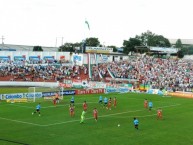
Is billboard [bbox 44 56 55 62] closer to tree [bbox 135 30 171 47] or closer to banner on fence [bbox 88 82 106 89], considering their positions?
banner on fence [bbox 88 82 106 89]

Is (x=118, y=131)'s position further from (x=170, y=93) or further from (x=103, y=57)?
(x=103, y=57)

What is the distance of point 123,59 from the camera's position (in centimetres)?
10088

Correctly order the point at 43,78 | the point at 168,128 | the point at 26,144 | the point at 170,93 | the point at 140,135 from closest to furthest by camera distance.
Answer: the point at 26,144
the point at 140,135
the point at 168,128
the point at 170,93
the point at 43,78

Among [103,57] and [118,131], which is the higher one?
[103,57]

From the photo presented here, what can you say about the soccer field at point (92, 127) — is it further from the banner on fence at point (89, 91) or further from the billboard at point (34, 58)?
the billboard at point (34, 58)

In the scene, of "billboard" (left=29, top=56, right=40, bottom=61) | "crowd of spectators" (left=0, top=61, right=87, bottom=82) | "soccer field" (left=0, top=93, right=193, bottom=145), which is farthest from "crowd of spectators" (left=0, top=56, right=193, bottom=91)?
"soccer field" (left=0, top=93, right=193, bottom=145)

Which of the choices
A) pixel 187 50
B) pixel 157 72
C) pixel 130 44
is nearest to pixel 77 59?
pixel 157 72

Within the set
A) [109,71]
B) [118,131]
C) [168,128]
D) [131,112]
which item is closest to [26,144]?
[118,131]

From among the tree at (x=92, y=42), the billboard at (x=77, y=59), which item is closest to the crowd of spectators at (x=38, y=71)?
the billboard at (x=77, y=59)

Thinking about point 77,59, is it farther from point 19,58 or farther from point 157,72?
point 157,72

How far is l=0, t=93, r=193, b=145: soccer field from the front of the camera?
27.5 metres

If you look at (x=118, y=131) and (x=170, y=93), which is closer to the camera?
(x=118, y=131)

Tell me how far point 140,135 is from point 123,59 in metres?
71.7

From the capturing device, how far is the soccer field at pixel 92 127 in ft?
90.1
